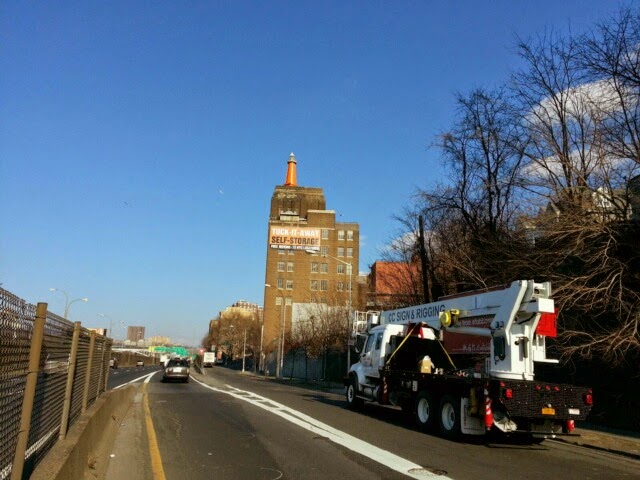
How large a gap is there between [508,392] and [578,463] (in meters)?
1.79

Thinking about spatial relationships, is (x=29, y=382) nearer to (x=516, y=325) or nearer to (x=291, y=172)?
(x=516, y=325)

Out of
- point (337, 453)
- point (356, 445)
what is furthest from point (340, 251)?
point (337, 453)

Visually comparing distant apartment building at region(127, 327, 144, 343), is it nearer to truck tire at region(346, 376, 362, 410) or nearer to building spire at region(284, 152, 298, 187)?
building spire at region(284, 152, 298, 187)

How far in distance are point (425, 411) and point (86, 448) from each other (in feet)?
29.0

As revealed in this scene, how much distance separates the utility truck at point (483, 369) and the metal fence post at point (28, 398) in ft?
30.7

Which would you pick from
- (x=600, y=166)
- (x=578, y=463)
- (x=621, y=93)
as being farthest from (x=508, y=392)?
(x=621, y=93)

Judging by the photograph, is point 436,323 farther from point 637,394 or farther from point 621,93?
point 621,93

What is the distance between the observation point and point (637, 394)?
15188mm

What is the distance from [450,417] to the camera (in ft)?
42.3

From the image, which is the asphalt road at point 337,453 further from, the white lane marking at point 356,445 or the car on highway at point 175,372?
the car on highway at point 175,372

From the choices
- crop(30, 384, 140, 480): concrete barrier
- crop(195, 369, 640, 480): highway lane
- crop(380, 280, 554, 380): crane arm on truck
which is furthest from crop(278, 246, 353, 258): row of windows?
crop(30, 384, 140, 480): concrete barrier

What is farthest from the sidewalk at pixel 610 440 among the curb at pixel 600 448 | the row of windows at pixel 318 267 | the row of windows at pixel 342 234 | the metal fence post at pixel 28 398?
the row of windows at pixel 342 234

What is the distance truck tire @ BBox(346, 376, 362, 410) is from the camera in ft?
62.8

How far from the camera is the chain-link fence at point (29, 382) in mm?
4094
